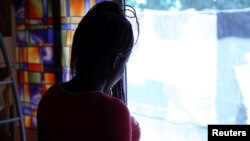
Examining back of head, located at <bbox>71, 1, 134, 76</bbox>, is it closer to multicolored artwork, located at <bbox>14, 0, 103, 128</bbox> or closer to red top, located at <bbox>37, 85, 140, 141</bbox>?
red top, located at <bbox>37, 85, 140, 141</bbox>

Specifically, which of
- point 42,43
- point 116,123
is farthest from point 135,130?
point 42,43

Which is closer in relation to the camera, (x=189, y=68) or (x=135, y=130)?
(x=135, y=130)

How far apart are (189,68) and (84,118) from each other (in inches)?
41.6

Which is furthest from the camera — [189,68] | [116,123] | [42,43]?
[42,43]

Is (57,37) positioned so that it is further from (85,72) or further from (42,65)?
(85,72)

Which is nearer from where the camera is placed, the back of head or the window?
the back of head

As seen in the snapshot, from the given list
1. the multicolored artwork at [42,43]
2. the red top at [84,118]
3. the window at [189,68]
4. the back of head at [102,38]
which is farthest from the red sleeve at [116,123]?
the multicolored artwork at [42,43]

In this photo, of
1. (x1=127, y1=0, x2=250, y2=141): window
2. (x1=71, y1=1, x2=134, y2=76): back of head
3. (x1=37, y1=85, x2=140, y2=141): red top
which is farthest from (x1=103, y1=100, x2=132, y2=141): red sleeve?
(x1=127, y1=0, x2=250, y2=141): window

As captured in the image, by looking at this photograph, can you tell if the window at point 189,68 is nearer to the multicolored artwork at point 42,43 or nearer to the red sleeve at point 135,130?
the multicolored artwork at point 42,43

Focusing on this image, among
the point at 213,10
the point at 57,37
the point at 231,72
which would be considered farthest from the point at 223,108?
the point at 57,37

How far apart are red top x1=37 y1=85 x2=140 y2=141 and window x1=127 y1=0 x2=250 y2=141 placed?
2.97ft

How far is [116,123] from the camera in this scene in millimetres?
738

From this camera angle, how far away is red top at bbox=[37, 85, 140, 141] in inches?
29.2

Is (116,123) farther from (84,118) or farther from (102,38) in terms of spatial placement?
(102,38)
